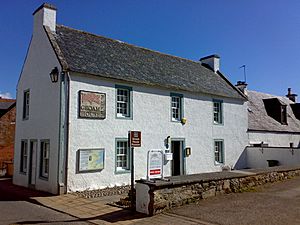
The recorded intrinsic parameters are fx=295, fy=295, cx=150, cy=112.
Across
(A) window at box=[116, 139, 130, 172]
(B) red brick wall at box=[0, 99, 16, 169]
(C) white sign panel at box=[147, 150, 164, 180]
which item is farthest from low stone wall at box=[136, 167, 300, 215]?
(B) red brick wall at box=[0, 99, 16, 169]

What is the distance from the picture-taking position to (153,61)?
19.2m

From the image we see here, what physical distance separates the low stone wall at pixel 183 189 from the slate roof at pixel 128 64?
6654 millimetres

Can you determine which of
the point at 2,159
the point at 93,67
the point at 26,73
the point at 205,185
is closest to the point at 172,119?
the point at 93,67

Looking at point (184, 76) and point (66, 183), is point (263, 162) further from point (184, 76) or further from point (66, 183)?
point (66, 183)

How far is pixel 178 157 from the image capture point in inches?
687

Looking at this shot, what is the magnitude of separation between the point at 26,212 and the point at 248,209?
7022mm

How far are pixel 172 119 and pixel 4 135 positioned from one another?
638 inches

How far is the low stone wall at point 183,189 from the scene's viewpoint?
8.73 meters

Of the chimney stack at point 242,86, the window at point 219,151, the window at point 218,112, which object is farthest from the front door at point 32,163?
the chimney stack at point 242,86

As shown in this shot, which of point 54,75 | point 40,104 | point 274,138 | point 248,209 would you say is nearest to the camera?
point 248,209

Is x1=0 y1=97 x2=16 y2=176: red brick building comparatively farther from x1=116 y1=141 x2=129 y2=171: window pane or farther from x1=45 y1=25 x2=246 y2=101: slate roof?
x1=116 y1=141 x2=129 y2=171: window pane

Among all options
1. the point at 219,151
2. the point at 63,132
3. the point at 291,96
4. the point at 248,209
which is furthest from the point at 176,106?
the point at 291,96

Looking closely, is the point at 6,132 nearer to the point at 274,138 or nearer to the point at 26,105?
the point at 26,105

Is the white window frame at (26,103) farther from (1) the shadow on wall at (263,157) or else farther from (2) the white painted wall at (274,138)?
(2) the white painted wall at (274,138)
